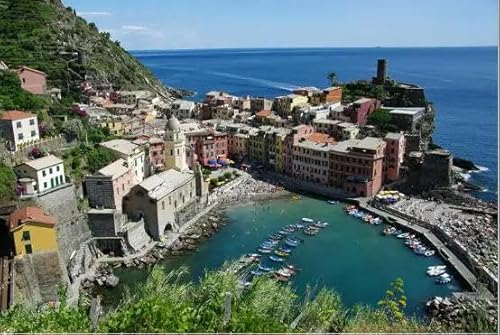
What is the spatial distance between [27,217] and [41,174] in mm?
4684

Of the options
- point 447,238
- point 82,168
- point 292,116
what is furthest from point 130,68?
point 447,238

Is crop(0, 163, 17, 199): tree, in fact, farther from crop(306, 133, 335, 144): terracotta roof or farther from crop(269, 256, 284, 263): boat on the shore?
crop(306, 133, 335, 144): terracotta roof

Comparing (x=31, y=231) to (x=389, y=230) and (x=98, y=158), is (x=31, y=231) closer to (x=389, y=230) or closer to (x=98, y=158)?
(x=98, y=158)

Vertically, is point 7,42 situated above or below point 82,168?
above

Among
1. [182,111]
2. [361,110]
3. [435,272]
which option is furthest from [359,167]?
[182,111]

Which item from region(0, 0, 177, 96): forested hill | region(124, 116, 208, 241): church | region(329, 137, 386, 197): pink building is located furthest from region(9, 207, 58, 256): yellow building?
region(0, 0, 177, 96): forested hill

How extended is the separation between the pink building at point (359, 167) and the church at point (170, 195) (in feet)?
37.6

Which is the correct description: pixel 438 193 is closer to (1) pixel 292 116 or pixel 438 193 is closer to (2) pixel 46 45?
(1) pixel 292 116

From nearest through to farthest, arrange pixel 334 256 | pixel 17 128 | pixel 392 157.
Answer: pixel 334 256 → pixel 17 128 → pixel 392 157

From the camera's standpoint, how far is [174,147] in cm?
3825

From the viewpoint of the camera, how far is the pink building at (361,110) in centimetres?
5031

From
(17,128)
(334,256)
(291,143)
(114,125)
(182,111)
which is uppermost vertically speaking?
(17,128)

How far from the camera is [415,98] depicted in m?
55.8

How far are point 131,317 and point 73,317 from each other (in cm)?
197
